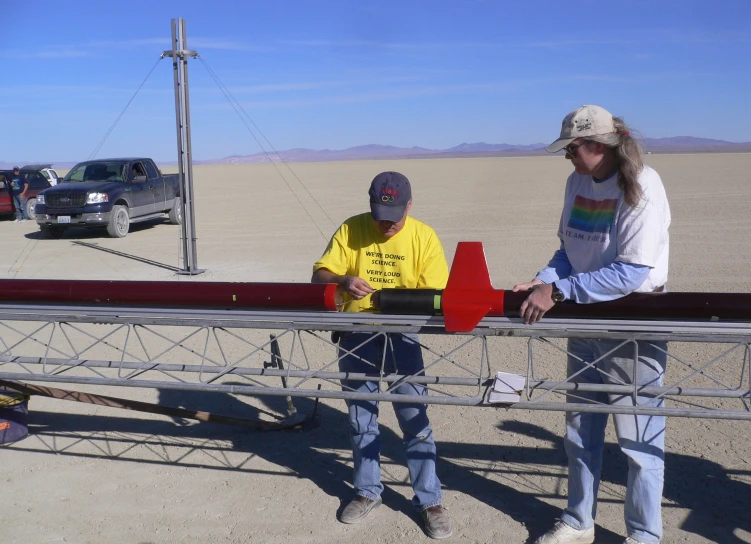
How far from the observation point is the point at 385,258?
11.9 feet

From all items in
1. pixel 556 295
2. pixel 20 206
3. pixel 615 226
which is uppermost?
pixel 615 226

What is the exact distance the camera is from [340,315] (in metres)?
3.36

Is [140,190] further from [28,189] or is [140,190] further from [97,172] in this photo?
[28,189]

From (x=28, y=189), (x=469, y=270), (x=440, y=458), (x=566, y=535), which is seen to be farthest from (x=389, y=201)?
(x=28, y=189)

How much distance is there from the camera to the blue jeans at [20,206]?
19938mm

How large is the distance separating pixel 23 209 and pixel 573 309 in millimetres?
20163

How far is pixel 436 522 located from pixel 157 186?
15296mm

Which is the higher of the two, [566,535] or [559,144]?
[559,144]

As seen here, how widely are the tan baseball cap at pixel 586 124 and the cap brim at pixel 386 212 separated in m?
0.83

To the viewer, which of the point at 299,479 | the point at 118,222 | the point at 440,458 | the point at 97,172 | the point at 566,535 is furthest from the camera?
the point at 97,172

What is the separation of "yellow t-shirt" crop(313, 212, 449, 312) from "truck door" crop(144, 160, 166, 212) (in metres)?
14.6

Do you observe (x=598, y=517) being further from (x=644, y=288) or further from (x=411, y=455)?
(x=644, y=288)

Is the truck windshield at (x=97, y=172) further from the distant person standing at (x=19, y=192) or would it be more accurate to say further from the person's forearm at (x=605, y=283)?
the person's forearm at (x=605, y=283)

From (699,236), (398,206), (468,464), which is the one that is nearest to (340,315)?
(398,206)
